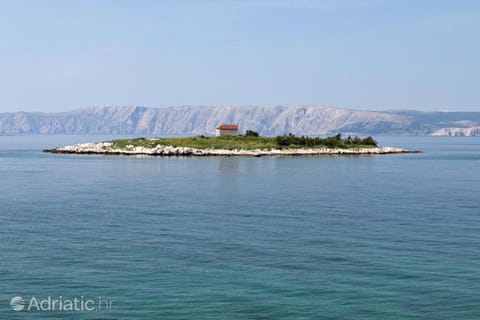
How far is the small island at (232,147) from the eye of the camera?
6032 inches

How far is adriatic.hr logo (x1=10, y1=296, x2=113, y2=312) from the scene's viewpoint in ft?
89.0

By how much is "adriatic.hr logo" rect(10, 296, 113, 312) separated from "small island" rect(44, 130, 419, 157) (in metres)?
123

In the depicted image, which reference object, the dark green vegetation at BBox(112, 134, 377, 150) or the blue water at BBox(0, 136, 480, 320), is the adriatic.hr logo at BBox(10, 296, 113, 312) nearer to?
the blue water at BBox(0, 136, 480, 320)

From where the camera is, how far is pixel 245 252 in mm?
37531

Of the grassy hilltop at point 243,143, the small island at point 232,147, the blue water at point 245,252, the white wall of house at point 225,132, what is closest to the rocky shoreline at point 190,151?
the small island at point 232,147

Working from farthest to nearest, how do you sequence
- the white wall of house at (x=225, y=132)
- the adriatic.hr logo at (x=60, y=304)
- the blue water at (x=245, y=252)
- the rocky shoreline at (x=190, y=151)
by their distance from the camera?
the white wall of house at (x=225, y=132) → the rocky shoreline at (x=190, y=151) → the blue water at (x=245, y=252) → the adriatic.hr logo at (x=60, y=304)

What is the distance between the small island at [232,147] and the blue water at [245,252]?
78.7 metres

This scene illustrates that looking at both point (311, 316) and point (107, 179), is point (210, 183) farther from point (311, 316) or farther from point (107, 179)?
point (311, 316)

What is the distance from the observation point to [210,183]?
81.7 m

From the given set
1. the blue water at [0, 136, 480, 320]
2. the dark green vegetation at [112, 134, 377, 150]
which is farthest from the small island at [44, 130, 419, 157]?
the blue water at [0, 136, 480, 320]

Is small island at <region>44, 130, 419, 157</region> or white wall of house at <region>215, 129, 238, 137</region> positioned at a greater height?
white wall of house at <region>215, 129, 238, 137</region>

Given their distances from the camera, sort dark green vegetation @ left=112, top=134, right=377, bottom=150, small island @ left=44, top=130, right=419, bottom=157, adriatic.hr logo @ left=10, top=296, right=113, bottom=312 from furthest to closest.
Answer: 1. dark green vegetation @ left=112, top=134, right=377, bottom=150
2. small island @ left=44, top=130, right=419, bottom=157
3. adriatic.hr logo @ left=10, top=296, right=113, bottom=312

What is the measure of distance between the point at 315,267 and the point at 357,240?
8.37 m

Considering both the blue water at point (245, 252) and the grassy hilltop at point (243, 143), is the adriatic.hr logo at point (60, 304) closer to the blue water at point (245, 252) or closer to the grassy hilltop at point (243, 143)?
the blue water at point (245, 252)
